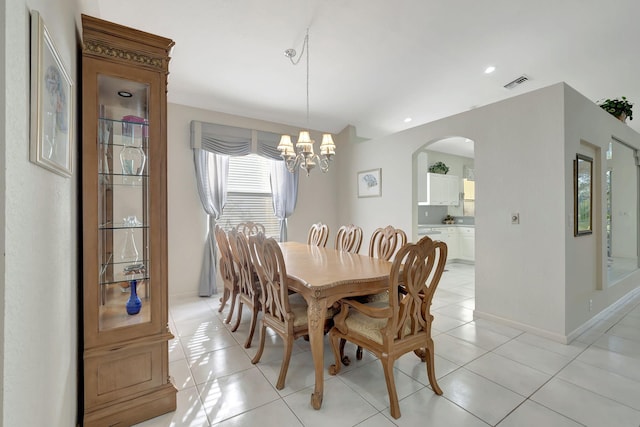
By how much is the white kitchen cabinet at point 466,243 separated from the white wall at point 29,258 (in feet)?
22.9

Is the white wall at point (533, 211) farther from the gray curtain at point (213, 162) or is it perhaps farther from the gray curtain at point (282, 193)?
the gray curtain at point (213, 162)

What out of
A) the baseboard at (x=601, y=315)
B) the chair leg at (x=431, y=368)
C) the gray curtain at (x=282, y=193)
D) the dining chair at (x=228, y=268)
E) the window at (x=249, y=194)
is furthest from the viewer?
the gray curtain at (x=282, y=193)

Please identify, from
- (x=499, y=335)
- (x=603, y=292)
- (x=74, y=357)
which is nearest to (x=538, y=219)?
(x=499, y=335)

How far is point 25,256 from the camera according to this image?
0.82 metres

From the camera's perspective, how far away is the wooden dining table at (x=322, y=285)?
6.10ft

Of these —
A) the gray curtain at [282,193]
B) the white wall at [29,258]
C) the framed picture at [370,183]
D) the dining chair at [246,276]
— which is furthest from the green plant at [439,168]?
the white wall at [29,258]

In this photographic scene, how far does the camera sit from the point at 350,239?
362 cm

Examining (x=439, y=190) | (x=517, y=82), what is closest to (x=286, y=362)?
(x=517, y=82)

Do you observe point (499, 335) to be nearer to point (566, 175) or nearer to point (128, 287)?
point (566, 175)

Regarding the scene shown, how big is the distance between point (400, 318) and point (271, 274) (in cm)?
96

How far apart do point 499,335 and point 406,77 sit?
11.1 feet

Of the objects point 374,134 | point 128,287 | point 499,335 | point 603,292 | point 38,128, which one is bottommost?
point 499,335

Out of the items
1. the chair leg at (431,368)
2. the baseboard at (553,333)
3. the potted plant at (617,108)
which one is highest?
the potted plant at (617,108)

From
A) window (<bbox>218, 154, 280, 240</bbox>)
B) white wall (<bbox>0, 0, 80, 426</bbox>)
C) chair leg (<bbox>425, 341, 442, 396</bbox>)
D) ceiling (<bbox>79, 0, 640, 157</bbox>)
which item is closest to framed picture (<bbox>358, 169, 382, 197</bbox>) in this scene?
ceiling (<bbox>79, 0, 640, 157</bbox>)
